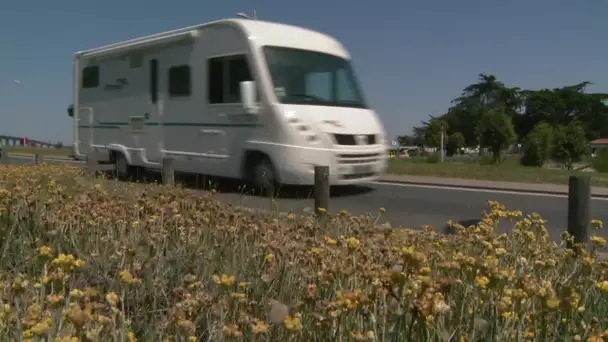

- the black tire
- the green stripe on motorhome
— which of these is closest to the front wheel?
the black tire

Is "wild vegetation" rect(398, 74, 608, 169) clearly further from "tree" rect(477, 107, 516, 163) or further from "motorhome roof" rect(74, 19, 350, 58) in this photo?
"motorhome roof" rect(74, 19, 350, 58)

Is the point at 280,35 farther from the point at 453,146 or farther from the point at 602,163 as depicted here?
the point at 453,146

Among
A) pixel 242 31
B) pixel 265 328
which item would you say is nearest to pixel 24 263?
pixel 265 328

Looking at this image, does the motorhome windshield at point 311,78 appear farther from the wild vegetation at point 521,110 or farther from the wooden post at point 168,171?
the wild vegetation at point 521,110

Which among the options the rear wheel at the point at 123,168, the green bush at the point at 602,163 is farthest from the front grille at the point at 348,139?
the green bush at the point at 602,163

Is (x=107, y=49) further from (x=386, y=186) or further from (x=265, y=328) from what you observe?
(x=265, y=328)

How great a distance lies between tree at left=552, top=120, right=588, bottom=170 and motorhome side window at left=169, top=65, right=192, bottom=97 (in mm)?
34582

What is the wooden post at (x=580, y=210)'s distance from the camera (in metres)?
4.53

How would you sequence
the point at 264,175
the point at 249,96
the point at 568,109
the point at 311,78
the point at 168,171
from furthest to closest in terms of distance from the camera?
the point at 568,109, the point at 311,78, the point at 264,175, the point at 249,96, the point at 168,171

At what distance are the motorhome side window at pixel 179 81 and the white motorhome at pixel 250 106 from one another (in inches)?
0.8

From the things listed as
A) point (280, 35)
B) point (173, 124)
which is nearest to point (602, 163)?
point (280, 35)

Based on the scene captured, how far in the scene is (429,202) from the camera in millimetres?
9984

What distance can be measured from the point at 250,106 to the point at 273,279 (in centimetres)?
709

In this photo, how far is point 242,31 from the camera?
986cm
